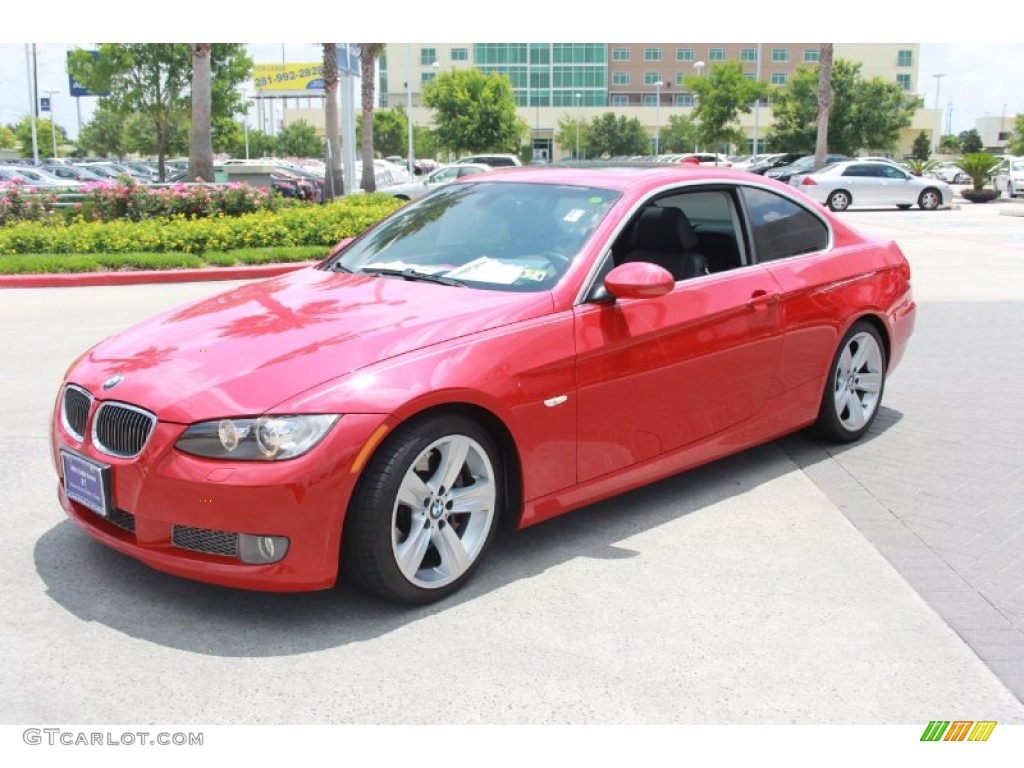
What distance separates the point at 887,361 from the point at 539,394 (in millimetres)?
3041

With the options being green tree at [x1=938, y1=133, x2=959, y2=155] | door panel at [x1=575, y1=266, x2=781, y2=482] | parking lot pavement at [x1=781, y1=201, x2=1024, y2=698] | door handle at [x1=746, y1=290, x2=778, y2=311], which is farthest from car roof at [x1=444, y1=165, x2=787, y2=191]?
green tree at [x1=938, y1=133, x2=959, y2=155]

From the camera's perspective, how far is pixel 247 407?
143 inches

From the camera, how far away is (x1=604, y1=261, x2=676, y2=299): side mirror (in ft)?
14.5

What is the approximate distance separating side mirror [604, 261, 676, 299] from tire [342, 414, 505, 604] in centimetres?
88

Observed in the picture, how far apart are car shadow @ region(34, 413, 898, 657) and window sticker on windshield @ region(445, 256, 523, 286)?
112 cm

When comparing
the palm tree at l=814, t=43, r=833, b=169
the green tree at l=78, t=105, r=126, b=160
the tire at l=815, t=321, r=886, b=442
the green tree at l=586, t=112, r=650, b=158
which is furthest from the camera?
the green tree at l=78, t=105, r=126, b=160

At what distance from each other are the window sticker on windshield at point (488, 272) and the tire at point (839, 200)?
28048mm

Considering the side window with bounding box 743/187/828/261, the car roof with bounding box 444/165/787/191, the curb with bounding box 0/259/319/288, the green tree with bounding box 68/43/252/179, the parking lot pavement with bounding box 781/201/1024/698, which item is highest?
the green tree with bounding box 68/43/252/179

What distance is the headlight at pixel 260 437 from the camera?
141 inches

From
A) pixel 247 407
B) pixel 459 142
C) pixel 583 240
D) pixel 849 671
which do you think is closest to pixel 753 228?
pixel 583 240
